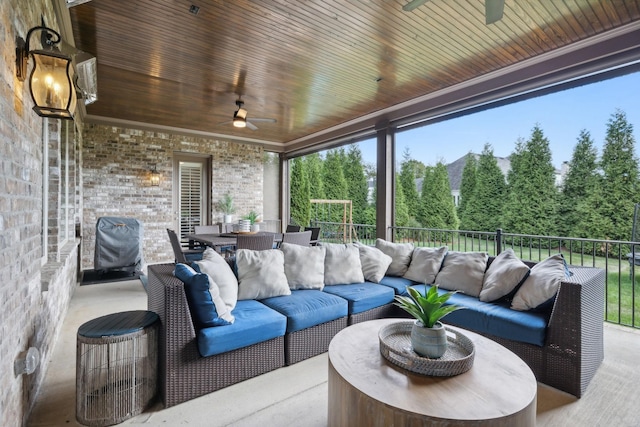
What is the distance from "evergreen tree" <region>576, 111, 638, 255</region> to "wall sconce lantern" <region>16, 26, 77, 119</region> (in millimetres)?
6593

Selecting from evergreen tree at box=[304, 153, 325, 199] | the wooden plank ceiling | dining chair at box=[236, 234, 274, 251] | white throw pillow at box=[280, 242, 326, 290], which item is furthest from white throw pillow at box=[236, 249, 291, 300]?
evergreen tree at box=[304, 153, 325, 199]

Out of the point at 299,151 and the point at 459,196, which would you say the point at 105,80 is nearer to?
the point at 299,151

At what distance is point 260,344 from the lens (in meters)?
2.28

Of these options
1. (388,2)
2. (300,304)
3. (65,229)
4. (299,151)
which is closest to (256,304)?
(300,304)

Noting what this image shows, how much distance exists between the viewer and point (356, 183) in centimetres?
910

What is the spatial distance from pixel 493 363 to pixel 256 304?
1716 mm

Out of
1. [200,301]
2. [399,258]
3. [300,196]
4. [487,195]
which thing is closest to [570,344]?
[399,258]

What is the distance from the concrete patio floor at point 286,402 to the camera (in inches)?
71.6

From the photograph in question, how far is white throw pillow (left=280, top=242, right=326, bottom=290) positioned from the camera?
3018 mm

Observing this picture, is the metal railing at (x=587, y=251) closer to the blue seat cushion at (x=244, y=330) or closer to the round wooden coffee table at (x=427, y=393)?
the round wooden coffee table at (x=427, y=393)

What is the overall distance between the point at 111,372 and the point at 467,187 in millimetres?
6565

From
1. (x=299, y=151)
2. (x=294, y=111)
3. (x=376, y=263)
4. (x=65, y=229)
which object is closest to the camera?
(x=376, y=263)

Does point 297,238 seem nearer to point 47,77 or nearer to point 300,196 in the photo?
point 47,77

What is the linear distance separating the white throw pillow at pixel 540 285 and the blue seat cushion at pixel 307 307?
1441mm
